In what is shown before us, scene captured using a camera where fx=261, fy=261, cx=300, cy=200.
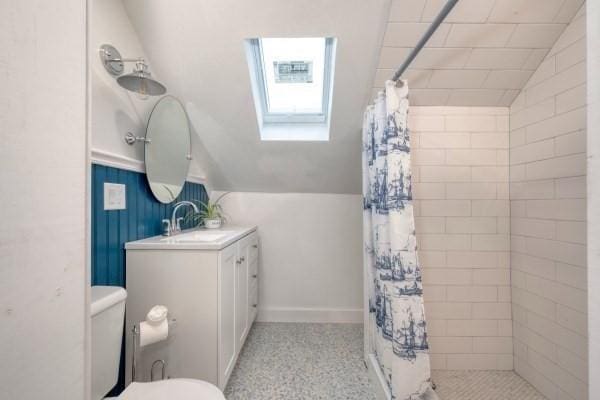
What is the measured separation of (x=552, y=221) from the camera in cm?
146

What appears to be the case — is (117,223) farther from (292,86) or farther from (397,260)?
(292,86)

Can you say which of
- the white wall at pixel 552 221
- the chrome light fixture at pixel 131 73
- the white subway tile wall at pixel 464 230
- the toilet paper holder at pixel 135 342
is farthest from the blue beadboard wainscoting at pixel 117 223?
the white wall at pixel 552 221

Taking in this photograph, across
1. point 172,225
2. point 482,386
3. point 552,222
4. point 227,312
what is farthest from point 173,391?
point 552,222

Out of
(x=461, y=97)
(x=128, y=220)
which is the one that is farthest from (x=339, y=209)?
(x=128, y=220)

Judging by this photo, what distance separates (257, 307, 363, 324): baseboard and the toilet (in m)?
1.59

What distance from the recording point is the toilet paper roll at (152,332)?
1146 millimetres

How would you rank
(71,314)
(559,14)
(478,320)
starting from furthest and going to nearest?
1. (478,320)
2. (559,14)
3. (71,314)

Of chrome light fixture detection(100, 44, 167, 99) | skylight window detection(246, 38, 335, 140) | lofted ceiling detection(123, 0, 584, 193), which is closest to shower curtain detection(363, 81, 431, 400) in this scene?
lofted ceiling detection(123, 0, 584, 193)

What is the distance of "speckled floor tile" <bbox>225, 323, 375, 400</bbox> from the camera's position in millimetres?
1590

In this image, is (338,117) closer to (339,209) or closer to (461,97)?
(461,97)

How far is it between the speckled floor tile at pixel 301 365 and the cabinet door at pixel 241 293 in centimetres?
22

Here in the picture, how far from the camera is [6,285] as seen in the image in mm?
424

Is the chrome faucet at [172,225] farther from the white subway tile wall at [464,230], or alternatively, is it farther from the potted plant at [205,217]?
the white subway tile wall at [464,230]

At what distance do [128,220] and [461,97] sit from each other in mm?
2175
